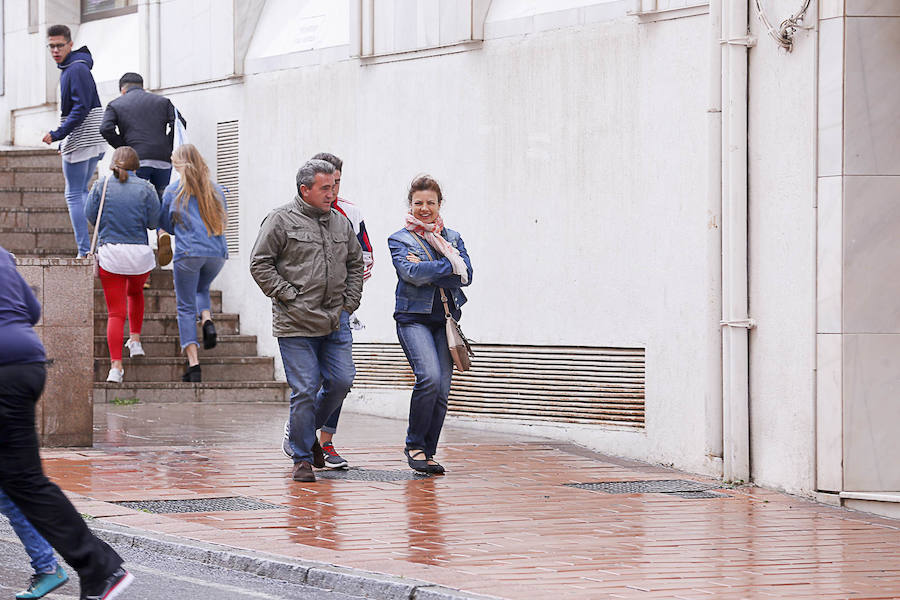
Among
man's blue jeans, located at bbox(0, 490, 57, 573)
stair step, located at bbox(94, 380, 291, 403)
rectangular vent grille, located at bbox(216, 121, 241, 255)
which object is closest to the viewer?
man's blue jeans, located at bbox(0, 490, 57, 573)

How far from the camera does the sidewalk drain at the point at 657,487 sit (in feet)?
32.7

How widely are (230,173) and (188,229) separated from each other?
6.76ft

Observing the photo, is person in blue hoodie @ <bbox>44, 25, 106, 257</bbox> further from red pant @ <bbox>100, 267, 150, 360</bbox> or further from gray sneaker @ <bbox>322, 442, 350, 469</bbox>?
gray sneaker @ <bbox>322, 442, 350, 469</bbox>

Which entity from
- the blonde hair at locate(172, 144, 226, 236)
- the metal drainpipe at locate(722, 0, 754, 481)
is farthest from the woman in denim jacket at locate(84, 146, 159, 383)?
the metal drainpipe at locate(722, 0, 754, 481)

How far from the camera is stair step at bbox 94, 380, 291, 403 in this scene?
14.4 m

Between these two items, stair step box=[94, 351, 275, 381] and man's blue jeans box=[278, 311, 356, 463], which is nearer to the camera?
man's blue jeans box=[278, 311, 356, 463]

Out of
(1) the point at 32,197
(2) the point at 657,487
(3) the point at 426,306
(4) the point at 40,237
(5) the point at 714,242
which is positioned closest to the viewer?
(3) the point at 426,306

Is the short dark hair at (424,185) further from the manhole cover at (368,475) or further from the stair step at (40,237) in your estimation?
the stair step at (40,237)

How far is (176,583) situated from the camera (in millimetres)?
6922

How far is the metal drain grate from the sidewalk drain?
2218 millimetres

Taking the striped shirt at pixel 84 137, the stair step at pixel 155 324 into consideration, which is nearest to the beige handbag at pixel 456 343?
the stair step at pixel 155 324

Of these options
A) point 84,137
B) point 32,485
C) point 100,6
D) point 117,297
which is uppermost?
point 100,6

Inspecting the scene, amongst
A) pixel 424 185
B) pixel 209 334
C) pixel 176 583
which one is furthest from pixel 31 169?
pixel 176 583

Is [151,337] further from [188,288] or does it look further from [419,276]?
[419,276]
